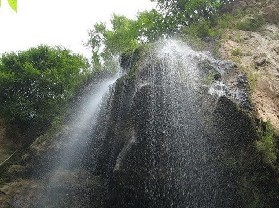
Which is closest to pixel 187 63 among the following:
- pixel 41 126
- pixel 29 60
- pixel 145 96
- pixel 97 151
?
pixel 145 96

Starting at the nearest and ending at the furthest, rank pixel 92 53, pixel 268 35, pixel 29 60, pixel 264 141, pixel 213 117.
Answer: pixel 264 141, pixel 213 117, pixel 268 35, pixel 29 60, pixel 92 53

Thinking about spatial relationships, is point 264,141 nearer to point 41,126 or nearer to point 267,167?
point 267,167

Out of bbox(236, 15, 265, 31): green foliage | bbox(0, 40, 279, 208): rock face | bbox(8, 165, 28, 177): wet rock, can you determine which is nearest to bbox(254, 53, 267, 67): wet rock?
bbox(0, 40, 279, 208): rock face

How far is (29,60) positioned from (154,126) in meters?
11.2

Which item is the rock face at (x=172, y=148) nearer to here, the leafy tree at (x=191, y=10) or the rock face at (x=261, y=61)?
the rock face at (x=261, y=61)

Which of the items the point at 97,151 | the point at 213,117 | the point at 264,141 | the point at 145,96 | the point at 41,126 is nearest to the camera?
the point at 264,141

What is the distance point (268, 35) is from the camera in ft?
55.1

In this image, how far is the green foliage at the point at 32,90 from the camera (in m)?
18.3

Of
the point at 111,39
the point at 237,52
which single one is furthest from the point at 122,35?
the point at 237,52

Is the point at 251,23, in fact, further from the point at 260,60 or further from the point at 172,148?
the point at 172,148

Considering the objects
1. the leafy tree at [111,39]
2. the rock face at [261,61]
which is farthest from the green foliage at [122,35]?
the rock face at [261,61]

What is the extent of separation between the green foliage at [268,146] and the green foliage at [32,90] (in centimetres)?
1121

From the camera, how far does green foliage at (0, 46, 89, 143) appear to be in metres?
18.3

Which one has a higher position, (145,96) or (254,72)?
(145,96)
